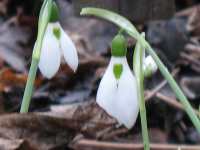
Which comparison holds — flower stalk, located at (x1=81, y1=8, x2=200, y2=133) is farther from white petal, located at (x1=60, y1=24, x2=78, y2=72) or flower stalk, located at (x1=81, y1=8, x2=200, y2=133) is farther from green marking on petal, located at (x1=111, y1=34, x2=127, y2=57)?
white petal, located at (x1=60, y1=24, x2=78, y2=72)

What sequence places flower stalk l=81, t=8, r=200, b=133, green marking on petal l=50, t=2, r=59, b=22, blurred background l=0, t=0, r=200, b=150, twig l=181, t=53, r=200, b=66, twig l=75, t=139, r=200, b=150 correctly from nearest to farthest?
flower stalk l=81, t=8, r=200, b=133, green marking on petal l=50, t=2, r=59, b=22, blurred background l=0, t=0, r=200, b=150, twig l=75, t=139, r=200, b=150, twig l=181, t=53, r=200, b=66

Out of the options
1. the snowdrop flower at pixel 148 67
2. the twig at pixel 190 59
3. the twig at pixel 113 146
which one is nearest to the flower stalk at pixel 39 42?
the snowdrop flower at pixel 148 67

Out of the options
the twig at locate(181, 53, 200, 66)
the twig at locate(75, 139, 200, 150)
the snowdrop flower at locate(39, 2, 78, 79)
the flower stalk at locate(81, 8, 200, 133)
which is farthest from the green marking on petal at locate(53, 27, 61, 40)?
the twig at locate(181, 53, 200, 66)

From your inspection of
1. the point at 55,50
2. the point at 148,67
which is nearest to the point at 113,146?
the point at 148,67

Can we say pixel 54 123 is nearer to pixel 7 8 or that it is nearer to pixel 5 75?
pixel 5 75

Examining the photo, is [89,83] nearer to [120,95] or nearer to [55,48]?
[55,48]

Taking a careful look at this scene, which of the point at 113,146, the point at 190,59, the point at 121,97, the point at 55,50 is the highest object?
the point at 55,50
